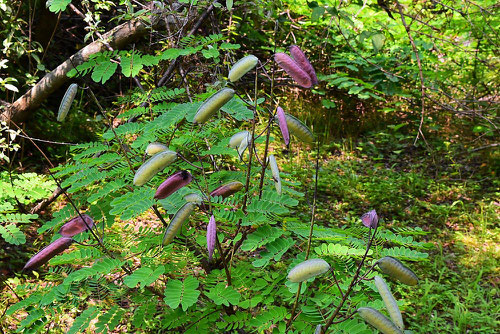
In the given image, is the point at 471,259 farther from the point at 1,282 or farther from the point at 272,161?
the point at 1,282

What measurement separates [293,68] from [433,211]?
135 inches

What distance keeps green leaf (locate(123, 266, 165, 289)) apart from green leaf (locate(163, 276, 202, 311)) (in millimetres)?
49

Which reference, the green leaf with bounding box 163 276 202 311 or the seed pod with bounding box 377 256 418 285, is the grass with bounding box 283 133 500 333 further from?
the seed pod with bounding box 377 256 418 285

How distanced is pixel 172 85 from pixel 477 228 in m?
2.94

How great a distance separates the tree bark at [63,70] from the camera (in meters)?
2.87

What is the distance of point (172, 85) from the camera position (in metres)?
3.24

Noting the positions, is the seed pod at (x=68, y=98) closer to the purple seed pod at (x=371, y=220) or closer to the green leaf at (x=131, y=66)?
the green leaf at (x=131, y=66)

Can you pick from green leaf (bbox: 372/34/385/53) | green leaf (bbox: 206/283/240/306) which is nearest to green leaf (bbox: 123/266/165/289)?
green leaf (bbox: 206/283/240/306)

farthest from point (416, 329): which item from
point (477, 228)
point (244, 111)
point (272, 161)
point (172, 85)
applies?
point (172, 85)

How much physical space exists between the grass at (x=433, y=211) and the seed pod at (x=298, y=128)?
1173 mm

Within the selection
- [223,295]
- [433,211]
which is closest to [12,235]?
[223,295]

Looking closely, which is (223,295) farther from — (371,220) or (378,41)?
(378,41)

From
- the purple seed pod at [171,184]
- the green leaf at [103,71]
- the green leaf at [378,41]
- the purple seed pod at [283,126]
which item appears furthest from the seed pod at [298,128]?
the green leaf at [103,71]

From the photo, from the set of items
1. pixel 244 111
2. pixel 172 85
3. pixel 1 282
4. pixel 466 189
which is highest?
pixel 244 111
